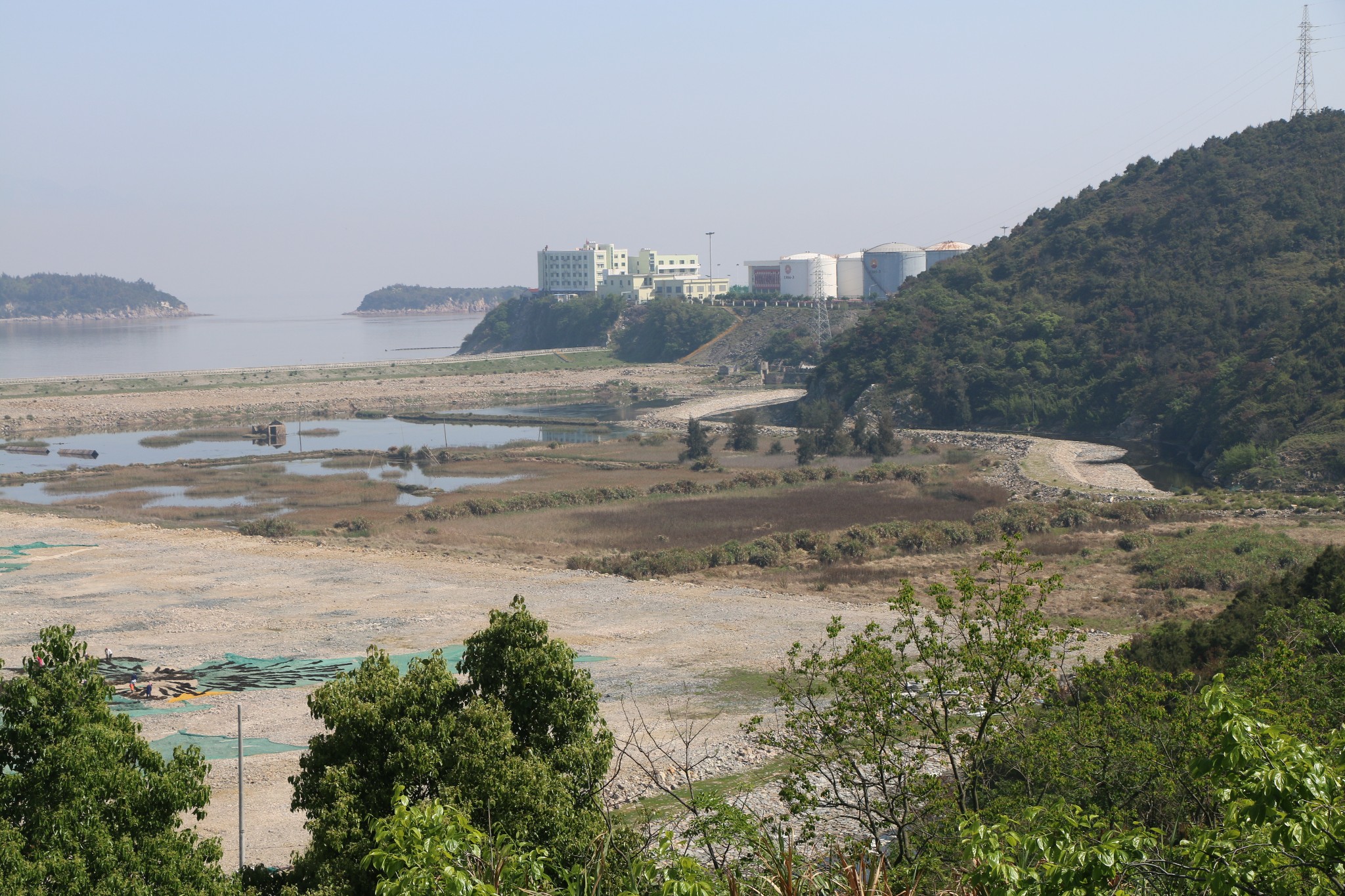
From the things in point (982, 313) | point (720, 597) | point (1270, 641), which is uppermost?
point (982, 313)

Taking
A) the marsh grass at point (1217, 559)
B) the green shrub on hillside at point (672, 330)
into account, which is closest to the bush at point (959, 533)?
the marsh grass at point (1217, 559)

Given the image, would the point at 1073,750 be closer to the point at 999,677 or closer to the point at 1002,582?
the point at 999,677

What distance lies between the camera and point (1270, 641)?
61.3ft

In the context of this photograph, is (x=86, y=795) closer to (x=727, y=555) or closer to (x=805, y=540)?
(x=727, y=555)

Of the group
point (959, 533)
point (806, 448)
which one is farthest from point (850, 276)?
point (959, 533)

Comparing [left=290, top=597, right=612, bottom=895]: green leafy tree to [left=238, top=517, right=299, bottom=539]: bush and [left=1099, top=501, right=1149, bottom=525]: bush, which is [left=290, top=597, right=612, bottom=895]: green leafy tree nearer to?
[left=238, top=517, right=299, bottom=539]: bush

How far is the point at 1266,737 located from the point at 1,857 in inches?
364

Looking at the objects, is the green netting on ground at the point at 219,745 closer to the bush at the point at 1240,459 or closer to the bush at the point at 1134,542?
the bush at the point at 1134,542

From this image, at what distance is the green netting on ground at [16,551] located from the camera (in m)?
38.1

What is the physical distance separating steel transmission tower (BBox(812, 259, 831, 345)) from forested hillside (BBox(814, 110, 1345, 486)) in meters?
17.3

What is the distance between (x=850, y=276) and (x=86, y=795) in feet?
455

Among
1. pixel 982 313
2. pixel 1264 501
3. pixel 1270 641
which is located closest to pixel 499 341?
pixel 982 313

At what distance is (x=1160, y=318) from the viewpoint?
7844 centimetres

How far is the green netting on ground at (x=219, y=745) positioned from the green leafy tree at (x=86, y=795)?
41.0ft
